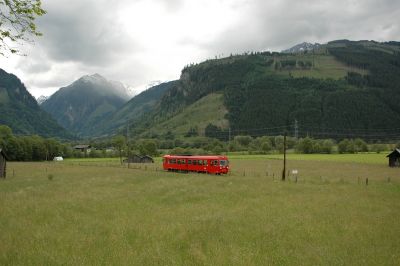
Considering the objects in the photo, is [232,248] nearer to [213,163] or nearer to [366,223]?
[366,223]

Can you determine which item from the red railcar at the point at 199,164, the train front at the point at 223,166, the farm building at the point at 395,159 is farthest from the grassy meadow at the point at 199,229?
the farm building at the point at 395,159

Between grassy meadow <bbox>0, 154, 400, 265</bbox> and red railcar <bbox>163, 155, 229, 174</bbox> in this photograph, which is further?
red railcar <bbox>163, 155, 229, 174</bbox>

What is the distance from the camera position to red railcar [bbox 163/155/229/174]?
188 feet

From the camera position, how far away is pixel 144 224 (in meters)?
20.5

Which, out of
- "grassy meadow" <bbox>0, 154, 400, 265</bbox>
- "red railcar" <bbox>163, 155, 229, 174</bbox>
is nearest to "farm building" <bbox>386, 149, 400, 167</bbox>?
"red railcar" <bbox>163, 155, 229, 174</bbox>

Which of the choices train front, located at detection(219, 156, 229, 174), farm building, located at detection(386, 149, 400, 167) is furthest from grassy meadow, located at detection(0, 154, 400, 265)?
farm building, located at detection(386, 149, 400, 167)

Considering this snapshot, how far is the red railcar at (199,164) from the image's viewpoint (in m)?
57.4

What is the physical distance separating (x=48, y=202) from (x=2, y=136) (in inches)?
3961

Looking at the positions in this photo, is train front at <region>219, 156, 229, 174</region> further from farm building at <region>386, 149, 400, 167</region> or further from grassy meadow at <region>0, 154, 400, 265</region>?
farm building at <region>386, 149, 400, 167</region>

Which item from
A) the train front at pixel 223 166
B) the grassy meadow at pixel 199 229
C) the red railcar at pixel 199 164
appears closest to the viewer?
the grassy meadow at pixel 199 229

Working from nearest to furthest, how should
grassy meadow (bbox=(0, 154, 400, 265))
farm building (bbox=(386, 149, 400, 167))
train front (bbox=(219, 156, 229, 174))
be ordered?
grassy meadow (bbox=(0, 154, 400, 265))
train front (bbox=(219, 156, 229, 174))
farm building (bbox=(386, 149, 400, 167))

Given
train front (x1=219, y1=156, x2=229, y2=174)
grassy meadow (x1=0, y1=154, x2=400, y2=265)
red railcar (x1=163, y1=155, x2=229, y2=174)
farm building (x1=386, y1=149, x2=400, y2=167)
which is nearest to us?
grassy meadow (x1=0, y1=154, x2=400, y2=265)

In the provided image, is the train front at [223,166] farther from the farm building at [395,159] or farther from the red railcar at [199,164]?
the farm building at [395,159]

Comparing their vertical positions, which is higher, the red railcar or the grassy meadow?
the red railcar
